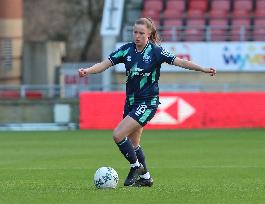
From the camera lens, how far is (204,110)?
28.6 meters

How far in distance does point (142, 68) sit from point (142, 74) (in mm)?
79

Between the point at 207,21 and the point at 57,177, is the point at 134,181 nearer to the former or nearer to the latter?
the point at 57,177

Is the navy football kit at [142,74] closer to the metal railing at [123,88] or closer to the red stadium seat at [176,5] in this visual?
the metal railing at [123,88]

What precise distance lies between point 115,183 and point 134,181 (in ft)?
1.34

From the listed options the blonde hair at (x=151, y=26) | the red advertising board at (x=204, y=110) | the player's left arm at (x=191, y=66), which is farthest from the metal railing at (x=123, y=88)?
the player's left arm at (x=191, y=66)

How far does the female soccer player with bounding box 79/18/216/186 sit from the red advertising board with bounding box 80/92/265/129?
15.7 m

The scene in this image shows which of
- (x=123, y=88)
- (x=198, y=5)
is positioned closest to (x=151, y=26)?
(x=123, y=88)

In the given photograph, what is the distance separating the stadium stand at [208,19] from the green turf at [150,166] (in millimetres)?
8165

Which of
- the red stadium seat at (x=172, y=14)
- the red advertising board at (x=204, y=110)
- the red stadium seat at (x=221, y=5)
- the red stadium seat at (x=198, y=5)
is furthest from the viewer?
the red stadium seat at (x=198, y=5)

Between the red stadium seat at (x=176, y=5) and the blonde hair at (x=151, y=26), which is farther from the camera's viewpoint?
the red stadium seat at (x=176, y=5)

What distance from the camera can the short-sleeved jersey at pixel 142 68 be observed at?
496 inches

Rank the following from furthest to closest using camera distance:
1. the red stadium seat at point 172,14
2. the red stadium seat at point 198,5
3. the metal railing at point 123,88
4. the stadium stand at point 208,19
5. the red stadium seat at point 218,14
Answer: the red stadium seat at point 198,5 < the red stadium seat at point 172,14 < the red stadium seat at point 218,14 < the stadium stand at point 208,19 < the metal railing at point 123,88

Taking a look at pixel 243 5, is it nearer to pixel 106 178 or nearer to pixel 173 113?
pixel 173 113

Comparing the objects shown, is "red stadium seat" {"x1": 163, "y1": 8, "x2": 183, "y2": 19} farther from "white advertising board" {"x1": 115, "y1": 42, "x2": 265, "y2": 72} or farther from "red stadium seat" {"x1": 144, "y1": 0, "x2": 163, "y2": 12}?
"white advertising board" {"x1": 115, "y1": 42, "x2": 265, "y2": 72}
